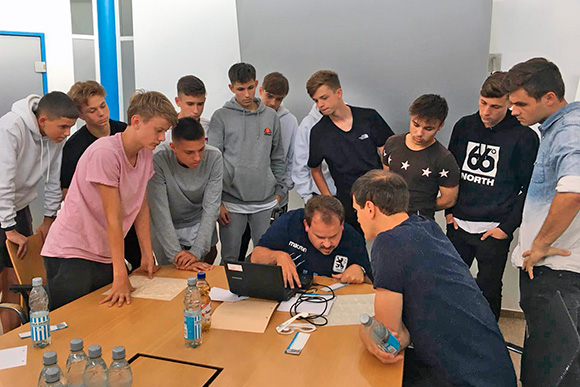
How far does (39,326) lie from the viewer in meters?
1.52

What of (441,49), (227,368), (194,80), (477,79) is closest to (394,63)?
(441,49)

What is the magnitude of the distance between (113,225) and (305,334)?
35.8 inches

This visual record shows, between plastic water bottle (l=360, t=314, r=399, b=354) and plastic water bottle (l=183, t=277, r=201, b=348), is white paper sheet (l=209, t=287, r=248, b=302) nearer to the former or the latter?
plastic water bottle (l=183, t=277, r=201, b=348)

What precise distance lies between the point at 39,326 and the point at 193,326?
1.66 feet

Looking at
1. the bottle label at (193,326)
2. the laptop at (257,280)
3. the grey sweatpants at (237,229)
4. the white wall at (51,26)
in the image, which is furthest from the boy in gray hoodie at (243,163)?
the white wall at (51,26)

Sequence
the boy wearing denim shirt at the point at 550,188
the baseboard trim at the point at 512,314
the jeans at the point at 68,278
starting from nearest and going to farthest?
the boy wearing denim shirt at the point at 550,188
the jeans at the point at 68,278
the baseboard trim at the point at 512,314

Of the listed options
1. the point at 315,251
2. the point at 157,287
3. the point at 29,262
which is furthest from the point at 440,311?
the point at 29,262

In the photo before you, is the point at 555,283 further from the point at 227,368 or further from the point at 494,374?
the point at 227,368

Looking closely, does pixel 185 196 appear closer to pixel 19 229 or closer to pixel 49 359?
pixel 19 229

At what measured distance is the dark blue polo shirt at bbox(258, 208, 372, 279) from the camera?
2213 millimetres

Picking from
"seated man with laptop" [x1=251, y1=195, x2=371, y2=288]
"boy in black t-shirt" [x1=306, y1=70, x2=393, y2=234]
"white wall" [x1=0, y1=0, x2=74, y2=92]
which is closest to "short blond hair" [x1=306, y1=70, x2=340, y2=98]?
"boy in black t-shirt" [x1=306, y1=70, x2=393, y2=234]

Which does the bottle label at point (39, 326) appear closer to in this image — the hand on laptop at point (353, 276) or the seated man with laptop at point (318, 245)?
the seated man with laptop at point (318, 245)

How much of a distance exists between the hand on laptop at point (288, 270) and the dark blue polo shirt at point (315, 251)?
0.11 metres

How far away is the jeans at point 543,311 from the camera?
1359 millimetres
